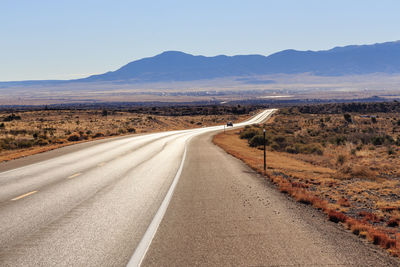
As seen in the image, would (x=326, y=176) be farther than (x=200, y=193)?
Yes

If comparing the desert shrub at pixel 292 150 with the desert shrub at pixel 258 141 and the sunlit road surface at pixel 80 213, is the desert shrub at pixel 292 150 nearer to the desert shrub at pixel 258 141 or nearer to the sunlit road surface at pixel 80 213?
the desert shrub at pixel 258 141

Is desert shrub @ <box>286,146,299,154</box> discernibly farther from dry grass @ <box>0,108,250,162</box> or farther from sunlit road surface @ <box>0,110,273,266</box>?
dry grass @ <box>0,108,250,162</box>

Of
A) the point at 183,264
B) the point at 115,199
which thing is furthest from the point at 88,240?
the point at 115,199

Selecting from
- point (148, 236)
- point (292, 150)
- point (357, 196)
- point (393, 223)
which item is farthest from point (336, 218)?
point (292, 150)

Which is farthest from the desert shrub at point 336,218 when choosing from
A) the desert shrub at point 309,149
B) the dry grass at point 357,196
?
the desert shrub at point 309,149

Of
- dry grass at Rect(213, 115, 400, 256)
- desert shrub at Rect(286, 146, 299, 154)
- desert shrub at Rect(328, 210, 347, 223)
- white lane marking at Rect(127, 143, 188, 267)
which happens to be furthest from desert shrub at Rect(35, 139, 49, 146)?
desert shrub at Rect(328, 210, 347, 223)

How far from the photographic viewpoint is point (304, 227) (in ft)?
26.5

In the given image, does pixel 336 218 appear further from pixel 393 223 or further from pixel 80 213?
pixel 80 213

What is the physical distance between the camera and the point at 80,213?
9.06 metres

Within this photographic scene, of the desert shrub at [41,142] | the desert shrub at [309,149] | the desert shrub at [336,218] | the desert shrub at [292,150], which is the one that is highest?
the desert shrub at [336,218]

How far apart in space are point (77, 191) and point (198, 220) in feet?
16.1

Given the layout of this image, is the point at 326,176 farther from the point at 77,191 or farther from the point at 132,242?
the point at 132,242

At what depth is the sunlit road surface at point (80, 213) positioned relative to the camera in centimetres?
635

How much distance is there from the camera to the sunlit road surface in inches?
250
